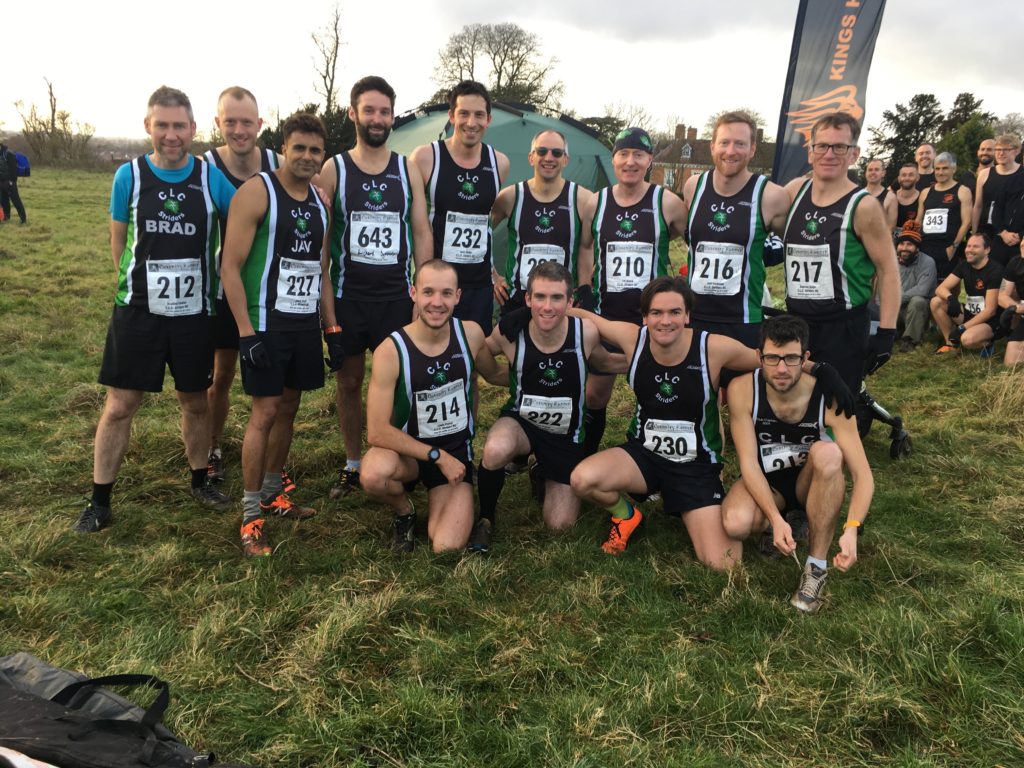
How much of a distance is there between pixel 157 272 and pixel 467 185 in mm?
1801

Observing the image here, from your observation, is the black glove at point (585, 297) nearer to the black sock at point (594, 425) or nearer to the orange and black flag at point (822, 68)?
the black sock at point (594, 425)

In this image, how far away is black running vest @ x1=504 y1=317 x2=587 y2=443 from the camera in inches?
142

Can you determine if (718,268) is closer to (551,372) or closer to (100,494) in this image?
(551,372)

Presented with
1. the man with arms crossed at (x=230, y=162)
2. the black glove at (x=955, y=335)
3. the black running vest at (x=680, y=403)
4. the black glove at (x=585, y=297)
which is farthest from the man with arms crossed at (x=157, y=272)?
the black glove at (x=955, y=335)

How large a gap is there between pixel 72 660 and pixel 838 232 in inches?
158

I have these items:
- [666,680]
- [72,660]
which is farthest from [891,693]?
[72,660]

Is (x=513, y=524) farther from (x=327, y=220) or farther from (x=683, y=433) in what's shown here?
(x=327, y=220)

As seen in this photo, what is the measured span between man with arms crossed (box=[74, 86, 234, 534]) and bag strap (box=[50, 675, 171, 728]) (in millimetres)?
1457

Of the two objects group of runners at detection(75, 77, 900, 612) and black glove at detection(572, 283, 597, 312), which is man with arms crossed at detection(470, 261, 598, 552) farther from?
black glove at detection(572, 283, 597, 312)

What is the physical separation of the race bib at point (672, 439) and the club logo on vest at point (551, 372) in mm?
530

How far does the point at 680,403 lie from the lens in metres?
3.46

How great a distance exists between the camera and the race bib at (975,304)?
23.9 ft

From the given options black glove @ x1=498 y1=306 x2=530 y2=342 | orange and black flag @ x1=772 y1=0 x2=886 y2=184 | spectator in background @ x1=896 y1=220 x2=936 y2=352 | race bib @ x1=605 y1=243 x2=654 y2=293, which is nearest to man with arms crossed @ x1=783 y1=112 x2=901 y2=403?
race bib @ x1=605 y1=243 x2=654 y2=293

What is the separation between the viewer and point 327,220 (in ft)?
11.8
